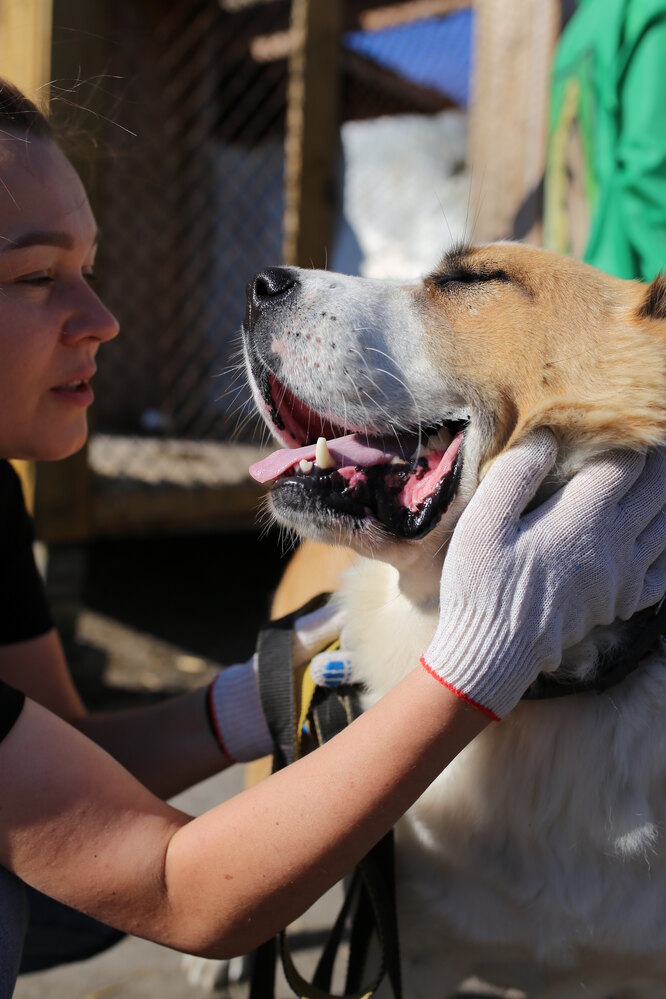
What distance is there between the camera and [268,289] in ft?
4.19

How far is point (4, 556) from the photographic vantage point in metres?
1.50

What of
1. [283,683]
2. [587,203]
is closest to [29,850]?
[283,683]

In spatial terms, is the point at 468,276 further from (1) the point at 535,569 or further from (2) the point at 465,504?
(1) the point at 535,569

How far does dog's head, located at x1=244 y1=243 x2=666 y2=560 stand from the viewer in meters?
1.21

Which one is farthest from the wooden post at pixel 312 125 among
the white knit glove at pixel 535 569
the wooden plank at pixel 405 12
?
the white knit glove at pixel 535 569

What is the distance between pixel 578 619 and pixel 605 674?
158 millimetres

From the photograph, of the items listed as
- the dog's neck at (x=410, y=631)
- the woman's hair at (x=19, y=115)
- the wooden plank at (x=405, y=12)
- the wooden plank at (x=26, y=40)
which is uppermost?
the wooden plank at (x=405, y=12)

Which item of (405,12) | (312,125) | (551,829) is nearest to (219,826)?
(551,829)

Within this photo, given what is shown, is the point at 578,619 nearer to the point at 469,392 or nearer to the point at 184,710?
the point at 469,392

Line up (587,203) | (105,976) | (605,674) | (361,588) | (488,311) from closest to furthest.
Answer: (605,674), (488,311), (361,588), (105,976), (587,203)

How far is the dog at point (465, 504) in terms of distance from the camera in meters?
1.17

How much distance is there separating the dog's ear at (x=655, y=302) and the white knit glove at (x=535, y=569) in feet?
0.97

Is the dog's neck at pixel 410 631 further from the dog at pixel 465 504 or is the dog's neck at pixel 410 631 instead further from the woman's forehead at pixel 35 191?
the woman's forehead at pixel 35 191

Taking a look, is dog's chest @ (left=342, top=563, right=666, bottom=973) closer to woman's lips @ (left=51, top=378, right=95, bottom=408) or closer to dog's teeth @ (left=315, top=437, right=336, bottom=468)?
dog's teeth @ (left=315, top=437, right=336, bottom=468)
